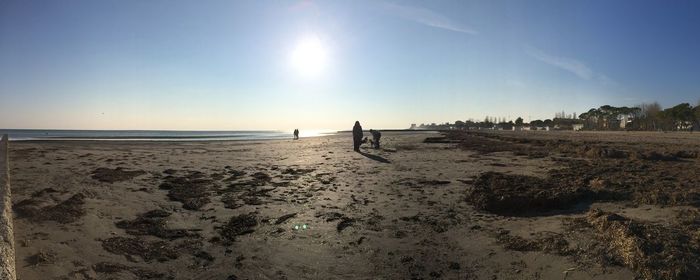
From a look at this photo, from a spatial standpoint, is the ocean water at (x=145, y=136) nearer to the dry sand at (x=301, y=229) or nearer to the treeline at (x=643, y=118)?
the dry sand at (x=301, y=229)

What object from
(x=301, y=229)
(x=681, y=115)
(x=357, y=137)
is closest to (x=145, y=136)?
(x=357, y=137)

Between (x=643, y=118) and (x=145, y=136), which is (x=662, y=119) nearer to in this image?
(x=643, y=118)

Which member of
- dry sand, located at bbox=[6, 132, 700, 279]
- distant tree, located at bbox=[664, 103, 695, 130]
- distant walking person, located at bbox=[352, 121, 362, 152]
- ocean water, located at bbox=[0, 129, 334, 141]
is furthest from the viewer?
distant tree, located at bbox=[664, 103, 695, 130]

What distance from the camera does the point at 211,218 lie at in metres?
7.55

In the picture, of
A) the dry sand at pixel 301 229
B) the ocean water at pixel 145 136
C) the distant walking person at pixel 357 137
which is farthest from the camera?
the ocean water at pixel 145 136

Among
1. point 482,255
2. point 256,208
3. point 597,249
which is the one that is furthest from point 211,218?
point 597,249

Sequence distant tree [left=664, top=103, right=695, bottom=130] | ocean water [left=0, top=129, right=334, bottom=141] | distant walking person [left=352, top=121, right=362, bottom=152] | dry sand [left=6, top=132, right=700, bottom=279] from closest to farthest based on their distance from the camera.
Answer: dry sand [left=6, top=132, right=700, bottom=279]
distant walking person [left=352, top=121, right=362, bottom=152]
ocean water [left=0, top=129, right=334, bottom=141]
distant tree [left=664, top=103, right=695, bottom=130]

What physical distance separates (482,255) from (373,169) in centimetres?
732

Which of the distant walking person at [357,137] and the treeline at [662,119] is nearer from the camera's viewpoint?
the distant walking person at [357,137]

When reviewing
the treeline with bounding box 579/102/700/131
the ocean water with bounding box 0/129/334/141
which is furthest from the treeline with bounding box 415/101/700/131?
the ocean water with bounding box 0/129/334/141

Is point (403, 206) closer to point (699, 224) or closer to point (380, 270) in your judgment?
point (380, 270)

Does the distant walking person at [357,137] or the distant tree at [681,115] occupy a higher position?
the distant tree at [681,115]

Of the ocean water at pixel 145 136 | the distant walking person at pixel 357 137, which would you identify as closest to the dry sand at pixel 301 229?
the distant walking person at pixel 357 137

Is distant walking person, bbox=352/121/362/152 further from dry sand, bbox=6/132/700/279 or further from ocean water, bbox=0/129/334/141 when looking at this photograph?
ocean water, bbox=0/129/334/141
